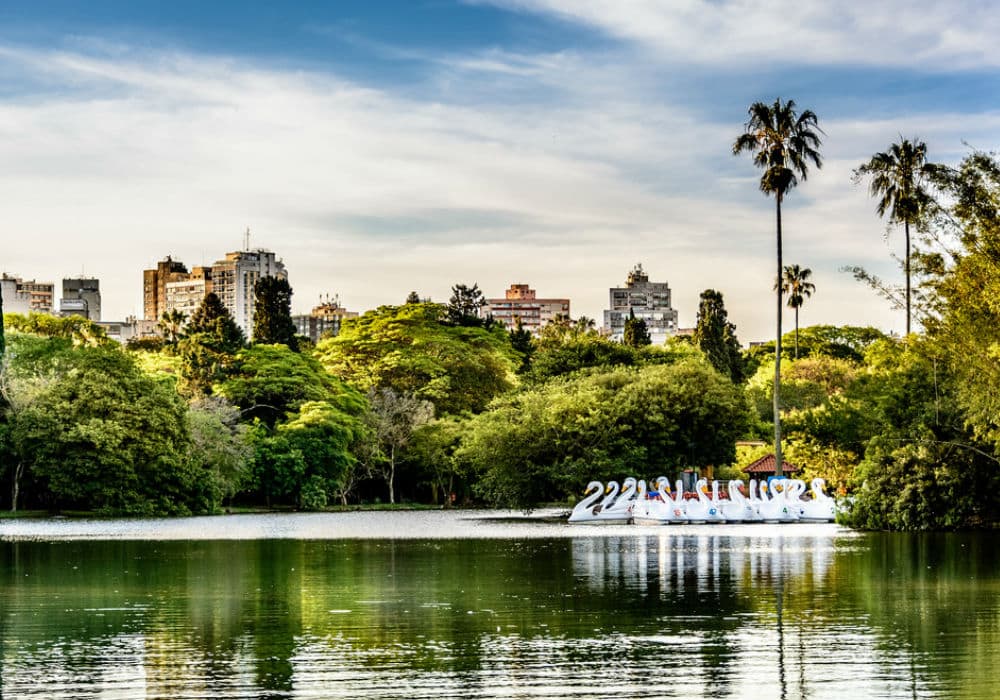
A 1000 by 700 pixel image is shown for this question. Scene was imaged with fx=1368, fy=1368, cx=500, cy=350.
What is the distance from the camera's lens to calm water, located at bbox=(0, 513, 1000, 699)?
37.7ft

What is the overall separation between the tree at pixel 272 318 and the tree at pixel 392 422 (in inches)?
314

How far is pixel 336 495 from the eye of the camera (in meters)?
63.4

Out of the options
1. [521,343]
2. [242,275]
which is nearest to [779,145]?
[521,343]

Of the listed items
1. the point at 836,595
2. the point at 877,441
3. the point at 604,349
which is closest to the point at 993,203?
the point at 877,441

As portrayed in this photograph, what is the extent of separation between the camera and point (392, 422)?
6488 cm

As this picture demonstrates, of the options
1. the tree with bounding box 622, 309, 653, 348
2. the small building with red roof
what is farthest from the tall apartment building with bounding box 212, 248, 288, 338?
the small building with red roof

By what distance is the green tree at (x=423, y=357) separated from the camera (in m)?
70.4

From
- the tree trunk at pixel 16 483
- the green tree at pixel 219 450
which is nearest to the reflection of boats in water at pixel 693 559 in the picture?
the green tree at pixel 219 450

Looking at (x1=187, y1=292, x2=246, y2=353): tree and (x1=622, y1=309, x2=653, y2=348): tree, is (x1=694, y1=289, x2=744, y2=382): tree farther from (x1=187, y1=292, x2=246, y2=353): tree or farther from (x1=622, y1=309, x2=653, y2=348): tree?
(x1=187, y1=292, x2=246, y2=353): tree

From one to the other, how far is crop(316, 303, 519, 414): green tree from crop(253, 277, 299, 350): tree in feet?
8.52

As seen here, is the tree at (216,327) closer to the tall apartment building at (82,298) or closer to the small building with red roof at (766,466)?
the small building with red roof at (766,466)

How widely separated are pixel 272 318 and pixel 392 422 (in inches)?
446

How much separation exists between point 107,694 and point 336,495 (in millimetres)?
52572

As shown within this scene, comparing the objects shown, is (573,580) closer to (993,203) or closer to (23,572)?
(23,572)
